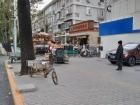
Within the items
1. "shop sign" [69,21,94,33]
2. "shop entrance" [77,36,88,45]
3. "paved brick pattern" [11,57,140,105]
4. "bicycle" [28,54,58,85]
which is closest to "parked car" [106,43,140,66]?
"bicycle" [28,54,58,85]

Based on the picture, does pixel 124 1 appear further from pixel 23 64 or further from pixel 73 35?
pixel 73 35

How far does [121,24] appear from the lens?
30.8m

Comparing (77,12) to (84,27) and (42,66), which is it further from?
(42,66)

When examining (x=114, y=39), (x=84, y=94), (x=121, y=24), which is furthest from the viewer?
(x=114, y=39)

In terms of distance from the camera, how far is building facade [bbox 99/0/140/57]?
95.2ft

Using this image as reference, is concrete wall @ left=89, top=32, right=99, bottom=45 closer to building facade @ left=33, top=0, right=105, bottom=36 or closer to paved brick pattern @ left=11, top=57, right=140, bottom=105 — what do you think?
building facade @ left=33, top=0, right=105, bottom=36

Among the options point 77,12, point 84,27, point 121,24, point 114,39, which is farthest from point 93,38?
point 121,24

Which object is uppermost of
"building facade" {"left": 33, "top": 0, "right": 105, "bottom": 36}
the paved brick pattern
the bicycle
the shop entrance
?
"building facade" {"left": 33, "top": 0, "right": 105, "bottom": 36}

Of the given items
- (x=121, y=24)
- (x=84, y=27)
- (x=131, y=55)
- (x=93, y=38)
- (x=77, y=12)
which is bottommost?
(x=131, y=55)

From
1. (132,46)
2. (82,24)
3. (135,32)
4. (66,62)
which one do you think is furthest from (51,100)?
(82,24)

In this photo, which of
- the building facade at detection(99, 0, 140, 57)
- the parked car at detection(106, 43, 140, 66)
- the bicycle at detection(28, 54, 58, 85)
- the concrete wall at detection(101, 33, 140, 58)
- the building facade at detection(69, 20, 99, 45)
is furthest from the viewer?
the building facade at detection(69, 20, 99, 45)

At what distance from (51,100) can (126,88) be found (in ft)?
10.9

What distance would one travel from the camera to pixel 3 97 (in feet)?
38.0

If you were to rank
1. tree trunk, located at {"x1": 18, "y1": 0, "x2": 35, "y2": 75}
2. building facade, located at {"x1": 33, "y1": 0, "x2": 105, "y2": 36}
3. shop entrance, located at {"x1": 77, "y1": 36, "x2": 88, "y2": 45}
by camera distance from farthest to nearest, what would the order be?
building facade, located at {"x1": 33, "y1": 0, "x2": 105, "y2": 36}, shop entrance, located at {"x1": 77, "y1": 36, "x2": 88, "y2": 45}, tree trunk, located at {"x1": 18, "y1": 0, "x2": 35, "y2": 75}
